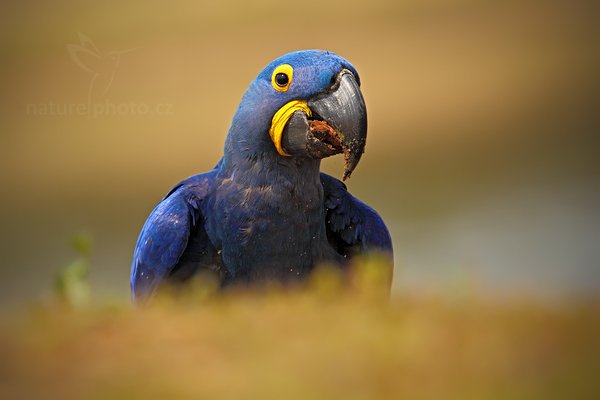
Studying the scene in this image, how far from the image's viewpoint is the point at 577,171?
25.8 m

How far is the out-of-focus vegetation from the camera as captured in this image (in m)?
4.52

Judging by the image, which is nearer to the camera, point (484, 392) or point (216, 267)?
point (484, 392)

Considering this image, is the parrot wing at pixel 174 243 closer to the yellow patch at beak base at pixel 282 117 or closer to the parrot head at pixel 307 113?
the parrot head at pixel 307 113

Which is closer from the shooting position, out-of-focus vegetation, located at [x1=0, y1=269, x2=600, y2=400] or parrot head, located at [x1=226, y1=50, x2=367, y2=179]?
out-of-focus vegetation, located at [x1=0, y1=269, x2=600, y2=400]

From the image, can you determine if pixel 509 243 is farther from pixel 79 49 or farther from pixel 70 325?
pixel 70 325

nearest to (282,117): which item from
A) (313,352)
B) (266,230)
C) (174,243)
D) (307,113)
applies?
(307,113)

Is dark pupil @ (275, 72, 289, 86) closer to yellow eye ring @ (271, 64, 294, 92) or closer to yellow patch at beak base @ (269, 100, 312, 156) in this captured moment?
yellow eye ring @ (271, 64, 294, 92)

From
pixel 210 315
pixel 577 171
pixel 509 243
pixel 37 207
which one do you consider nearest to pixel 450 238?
pixel 509 243

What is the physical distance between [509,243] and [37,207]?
45.7 feet

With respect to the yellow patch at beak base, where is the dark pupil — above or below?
above

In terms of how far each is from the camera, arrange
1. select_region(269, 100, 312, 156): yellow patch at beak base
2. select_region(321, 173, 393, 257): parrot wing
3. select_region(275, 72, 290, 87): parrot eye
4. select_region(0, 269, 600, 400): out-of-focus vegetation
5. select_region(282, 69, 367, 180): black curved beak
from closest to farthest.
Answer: select_region(0, 269, 600, 400): out-of-focus vegetation < select_region(282, 69, 367, 180): black curved beak < select_region(269, 100, 312, 156): yellow patch at beak base < select_region(275, 72, 290, 87): parrot eye < select_region(321, 173, 393, 257): parrot wing

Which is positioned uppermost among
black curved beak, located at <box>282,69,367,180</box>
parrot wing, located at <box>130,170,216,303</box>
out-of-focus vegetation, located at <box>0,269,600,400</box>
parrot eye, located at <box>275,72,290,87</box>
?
parrot eye, located at <box>275,72,290,87</box>

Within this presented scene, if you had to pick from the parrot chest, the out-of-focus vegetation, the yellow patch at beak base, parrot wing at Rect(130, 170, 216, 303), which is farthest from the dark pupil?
the out-of-focus vegetation

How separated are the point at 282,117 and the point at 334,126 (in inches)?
13.3
